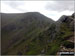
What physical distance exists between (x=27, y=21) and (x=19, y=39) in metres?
35.4

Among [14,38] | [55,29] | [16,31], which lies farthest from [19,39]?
[55,29]

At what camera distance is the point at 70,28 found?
56344mm

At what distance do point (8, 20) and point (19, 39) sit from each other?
1647 inches

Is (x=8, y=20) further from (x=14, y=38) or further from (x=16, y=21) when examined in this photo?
(x=14, y=38)

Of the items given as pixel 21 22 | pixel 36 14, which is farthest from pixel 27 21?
pixel 36 14

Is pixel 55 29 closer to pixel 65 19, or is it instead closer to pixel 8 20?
pixel 65 19

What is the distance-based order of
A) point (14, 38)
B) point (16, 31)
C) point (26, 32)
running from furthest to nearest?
point (16, 31) → point (26, 32) → point (14, 38)

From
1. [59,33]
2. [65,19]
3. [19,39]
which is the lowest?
[19,39]

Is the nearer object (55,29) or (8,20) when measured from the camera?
(55,29)

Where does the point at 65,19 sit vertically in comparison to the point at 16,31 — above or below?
above

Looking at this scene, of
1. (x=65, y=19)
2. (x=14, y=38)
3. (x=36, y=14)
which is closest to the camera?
(x=65, y=19)

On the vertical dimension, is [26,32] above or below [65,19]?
below

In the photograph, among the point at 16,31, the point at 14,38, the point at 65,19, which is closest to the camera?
the point at 65,19

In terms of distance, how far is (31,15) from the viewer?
163250 millimetres
